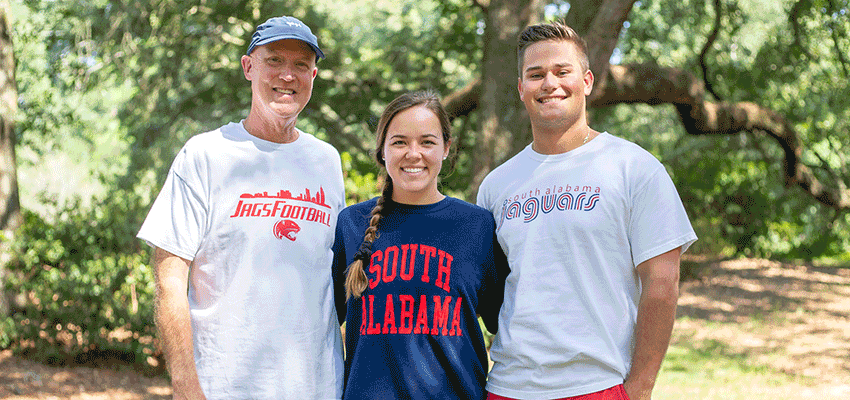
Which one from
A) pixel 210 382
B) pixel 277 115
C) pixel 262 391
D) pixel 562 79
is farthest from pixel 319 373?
pixel 562 79

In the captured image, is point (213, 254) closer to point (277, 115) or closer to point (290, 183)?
point (290, 183)

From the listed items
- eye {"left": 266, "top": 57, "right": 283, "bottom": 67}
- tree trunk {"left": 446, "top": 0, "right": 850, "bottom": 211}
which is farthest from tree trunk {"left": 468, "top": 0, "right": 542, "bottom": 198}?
eye {"left": 266, "top": 57, "right": 283, "bottom": 67}

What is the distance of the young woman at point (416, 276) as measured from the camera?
2.38 m

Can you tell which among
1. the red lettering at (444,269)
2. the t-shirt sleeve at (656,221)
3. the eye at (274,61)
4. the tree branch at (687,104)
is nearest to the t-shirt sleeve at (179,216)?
the eye at (274,61)

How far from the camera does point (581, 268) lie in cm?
237

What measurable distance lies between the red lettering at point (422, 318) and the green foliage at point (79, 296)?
4.60 meters

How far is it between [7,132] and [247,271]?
5962 mm

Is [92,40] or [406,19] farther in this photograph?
[406,19]

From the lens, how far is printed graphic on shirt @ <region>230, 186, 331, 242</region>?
2.46m

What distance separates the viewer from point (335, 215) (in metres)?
2.66

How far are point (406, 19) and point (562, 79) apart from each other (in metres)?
9.89

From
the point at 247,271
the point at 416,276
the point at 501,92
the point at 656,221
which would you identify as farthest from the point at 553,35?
the point at 501,92

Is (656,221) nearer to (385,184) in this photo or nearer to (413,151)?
(413,151)

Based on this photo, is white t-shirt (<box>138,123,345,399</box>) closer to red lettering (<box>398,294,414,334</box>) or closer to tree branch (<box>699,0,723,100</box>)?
red lettering (<box>398,294,414,334</box>)
